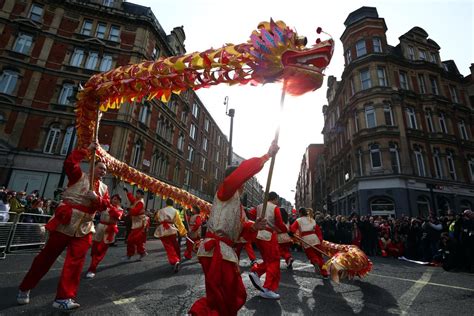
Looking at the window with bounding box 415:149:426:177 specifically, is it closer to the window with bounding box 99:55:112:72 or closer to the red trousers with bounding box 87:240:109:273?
the red trousers with bounding box 87:240:109:273

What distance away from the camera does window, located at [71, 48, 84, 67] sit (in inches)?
790

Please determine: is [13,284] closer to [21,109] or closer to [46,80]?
[21,109]

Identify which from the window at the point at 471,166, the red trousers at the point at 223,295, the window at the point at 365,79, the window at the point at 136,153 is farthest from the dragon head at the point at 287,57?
the window at the point at 471,166

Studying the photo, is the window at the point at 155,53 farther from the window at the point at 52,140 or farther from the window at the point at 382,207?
the window at the point at 382,207

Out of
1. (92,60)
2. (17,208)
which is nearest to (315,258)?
(17,208)

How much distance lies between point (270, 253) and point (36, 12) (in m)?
26.4

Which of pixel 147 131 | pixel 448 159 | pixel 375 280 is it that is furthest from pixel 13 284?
pixel 448 159

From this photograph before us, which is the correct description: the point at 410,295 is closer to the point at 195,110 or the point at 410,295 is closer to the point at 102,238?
the point at 102,238

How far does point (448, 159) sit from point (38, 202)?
97.3 feet

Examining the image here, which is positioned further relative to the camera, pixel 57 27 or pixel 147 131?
pixel 147 131

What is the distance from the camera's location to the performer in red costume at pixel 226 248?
94.0 inches

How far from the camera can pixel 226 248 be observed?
2553 millimetres

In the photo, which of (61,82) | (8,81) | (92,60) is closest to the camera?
(8,81)

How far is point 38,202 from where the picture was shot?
9680mm
